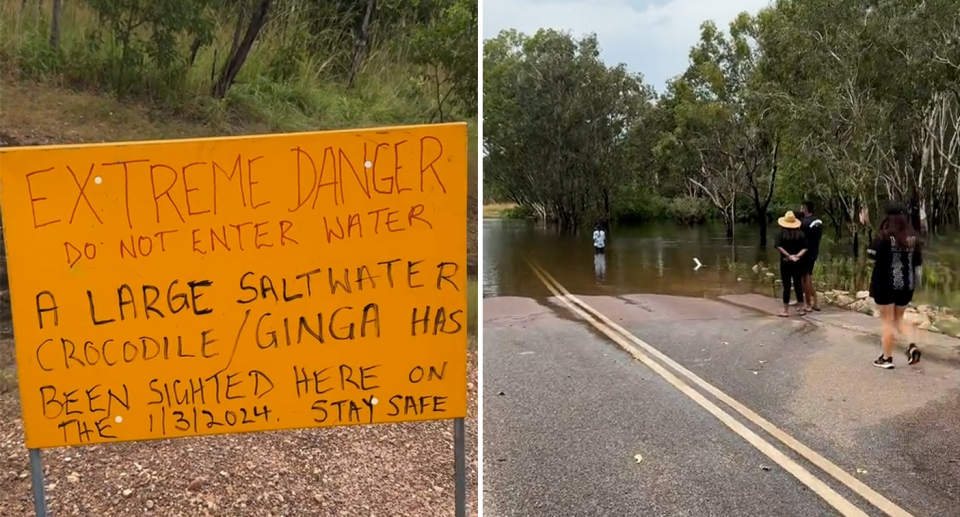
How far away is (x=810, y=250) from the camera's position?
242 cm

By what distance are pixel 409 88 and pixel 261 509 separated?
1.78 metres

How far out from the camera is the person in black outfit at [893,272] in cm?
197

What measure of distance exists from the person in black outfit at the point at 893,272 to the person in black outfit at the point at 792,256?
33 centimetres

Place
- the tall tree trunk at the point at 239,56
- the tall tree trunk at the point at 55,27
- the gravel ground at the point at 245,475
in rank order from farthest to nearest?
1. the tall tree trunk at the point at 239,56
2. the tall tree trunk at the point at 55,27
3. the gravel ground at the point at 245,475

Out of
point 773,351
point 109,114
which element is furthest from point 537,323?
point 109,114

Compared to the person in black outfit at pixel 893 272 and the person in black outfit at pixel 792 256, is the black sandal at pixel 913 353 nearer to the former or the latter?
the person in black outfit at pixel 893 272

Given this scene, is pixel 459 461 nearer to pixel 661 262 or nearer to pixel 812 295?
pixel 661 262

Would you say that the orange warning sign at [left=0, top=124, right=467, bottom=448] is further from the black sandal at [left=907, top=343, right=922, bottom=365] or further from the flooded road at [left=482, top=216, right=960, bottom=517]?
the black sandal at [left=907, top=343, right=922, bottom=365]

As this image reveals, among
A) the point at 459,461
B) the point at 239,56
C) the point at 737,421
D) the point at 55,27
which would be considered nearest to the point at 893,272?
the point at 737,421

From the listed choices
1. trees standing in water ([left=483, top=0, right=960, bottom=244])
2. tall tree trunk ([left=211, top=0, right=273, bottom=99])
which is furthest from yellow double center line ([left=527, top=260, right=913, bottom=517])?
tall tree trunk ([left=211, top=0, right=273, bottom=99])

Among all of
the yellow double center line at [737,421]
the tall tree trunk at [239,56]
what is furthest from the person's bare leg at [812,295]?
the tall tree trunk at [239,56]

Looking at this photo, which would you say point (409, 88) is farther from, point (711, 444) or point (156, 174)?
point (711, 444)

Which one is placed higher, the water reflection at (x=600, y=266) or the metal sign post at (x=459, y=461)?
the water reflection at (x=600, y=266)

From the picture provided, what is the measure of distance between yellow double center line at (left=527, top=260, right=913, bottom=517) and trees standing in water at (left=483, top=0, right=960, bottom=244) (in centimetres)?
26
